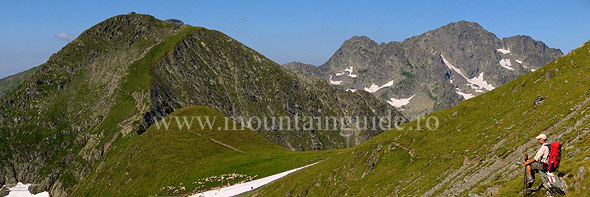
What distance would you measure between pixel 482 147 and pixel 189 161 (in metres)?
102

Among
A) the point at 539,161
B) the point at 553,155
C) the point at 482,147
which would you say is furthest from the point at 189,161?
the point at 553,155

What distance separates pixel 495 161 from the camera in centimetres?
4203

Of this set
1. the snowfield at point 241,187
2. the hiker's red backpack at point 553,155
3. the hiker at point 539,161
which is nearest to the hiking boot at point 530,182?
the hiker at point 539,161

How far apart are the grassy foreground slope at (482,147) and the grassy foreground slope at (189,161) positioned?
3746 centimetres

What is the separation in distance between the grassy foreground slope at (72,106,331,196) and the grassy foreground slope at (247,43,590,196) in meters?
37.5

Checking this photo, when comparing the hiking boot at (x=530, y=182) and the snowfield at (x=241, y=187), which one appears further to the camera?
the snowfield at (x=241, y=187)

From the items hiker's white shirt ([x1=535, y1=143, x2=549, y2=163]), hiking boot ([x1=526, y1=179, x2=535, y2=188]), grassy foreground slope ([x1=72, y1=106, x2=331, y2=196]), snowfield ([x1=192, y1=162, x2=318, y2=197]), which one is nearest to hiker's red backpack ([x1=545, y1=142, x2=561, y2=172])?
hiker's white shirt ([x1=535, y1=143, x2=549, y2=163])

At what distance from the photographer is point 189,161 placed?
133m

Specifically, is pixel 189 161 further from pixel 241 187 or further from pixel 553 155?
pixel 553 155

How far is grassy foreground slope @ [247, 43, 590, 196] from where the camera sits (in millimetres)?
34312

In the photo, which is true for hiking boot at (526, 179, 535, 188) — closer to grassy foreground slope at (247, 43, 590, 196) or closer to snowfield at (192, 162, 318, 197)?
grassy foreground slope at (247, 43, 590, 196)

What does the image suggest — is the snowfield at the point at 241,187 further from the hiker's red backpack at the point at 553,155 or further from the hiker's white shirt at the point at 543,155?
the hiker's red backpack at the point at 553,155

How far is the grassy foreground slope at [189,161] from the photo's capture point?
119 meters

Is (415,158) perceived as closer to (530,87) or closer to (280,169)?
(530,87)
